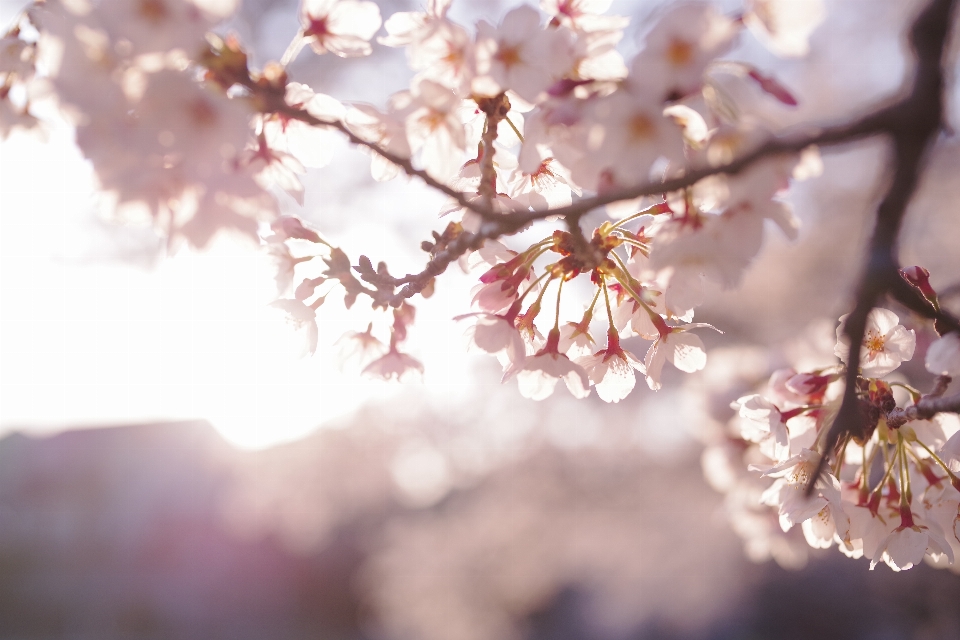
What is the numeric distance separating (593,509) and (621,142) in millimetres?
8674

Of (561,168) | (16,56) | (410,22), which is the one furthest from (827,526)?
(16,56)

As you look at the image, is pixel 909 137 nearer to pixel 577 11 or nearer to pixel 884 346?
pixel 577 11

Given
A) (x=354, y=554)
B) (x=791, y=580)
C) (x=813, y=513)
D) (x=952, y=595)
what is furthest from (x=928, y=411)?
(x=354, y=554)

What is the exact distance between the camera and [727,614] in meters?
7.76

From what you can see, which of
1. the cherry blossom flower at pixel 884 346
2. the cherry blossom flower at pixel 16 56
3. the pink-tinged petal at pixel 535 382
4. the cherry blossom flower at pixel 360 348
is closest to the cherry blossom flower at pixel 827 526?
the cherry blossom flower at pixel 884 346

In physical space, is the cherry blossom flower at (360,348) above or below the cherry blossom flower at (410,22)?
below

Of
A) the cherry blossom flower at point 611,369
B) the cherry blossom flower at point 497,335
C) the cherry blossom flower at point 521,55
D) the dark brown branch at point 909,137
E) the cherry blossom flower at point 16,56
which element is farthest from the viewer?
the cherry blossom flower at point 611,369

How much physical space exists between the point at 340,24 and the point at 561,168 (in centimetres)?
35

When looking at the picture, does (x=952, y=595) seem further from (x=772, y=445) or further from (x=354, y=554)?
(x=354, y=554)

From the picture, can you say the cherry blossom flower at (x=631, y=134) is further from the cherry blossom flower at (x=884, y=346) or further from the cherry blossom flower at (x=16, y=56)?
the cherry blossom flower at (x=16, y=56)

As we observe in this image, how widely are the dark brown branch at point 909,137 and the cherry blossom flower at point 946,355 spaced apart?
39 cm

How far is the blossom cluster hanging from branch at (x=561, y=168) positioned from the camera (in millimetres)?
521

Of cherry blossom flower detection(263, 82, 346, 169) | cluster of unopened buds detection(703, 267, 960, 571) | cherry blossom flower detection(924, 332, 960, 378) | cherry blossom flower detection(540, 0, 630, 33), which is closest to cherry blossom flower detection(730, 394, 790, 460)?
cluster of unopened buds detection(703, 267, 960, 571)

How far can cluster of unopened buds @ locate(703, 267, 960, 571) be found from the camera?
893 mm
